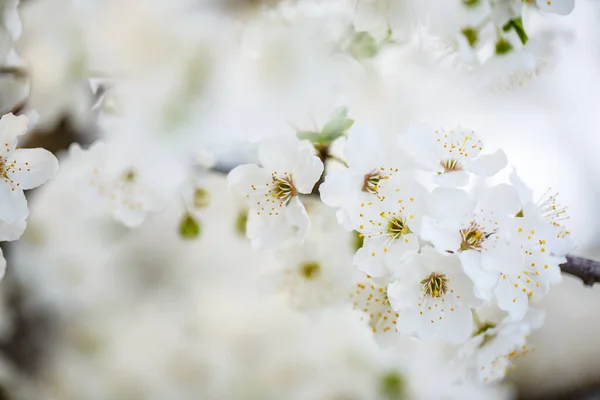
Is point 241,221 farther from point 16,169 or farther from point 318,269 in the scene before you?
point 16,169

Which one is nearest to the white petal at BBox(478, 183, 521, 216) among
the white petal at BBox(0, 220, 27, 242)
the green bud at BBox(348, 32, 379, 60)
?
the green bud at BBox(348, 32, 379, 60)

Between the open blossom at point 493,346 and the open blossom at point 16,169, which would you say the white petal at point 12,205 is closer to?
the open blossom at point 16,169

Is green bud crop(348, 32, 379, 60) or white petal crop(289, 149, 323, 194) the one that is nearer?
white petal crop(289, 149, 323, 194)

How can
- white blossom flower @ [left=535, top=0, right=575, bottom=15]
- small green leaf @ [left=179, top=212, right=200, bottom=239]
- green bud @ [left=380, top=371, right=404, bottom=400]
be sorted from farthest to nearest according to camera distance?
green bud @ [left=380, top=371, right=404, bottom=400], small green leaf @ [left=179, top=212, right=200, bottom=239], white blossom flower @ [left=535, top=0, right=575, bottom=15]

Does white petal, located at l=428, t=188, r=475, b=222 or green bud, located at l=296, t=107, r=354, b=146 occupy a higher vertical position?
white petal, located at l=428, t=188, r=475, b=222

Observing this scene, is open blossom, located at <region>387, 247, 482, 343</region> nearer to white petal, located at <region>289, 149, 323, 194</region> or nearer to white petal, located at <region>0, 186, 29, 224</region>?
white petal, located at <region>289, 149, 323, 194</region>

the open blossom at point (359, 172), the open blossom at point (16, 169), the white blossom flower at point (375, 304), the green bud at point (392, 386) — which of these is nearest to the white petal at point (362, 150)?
the open blossom at point (359, 172)
